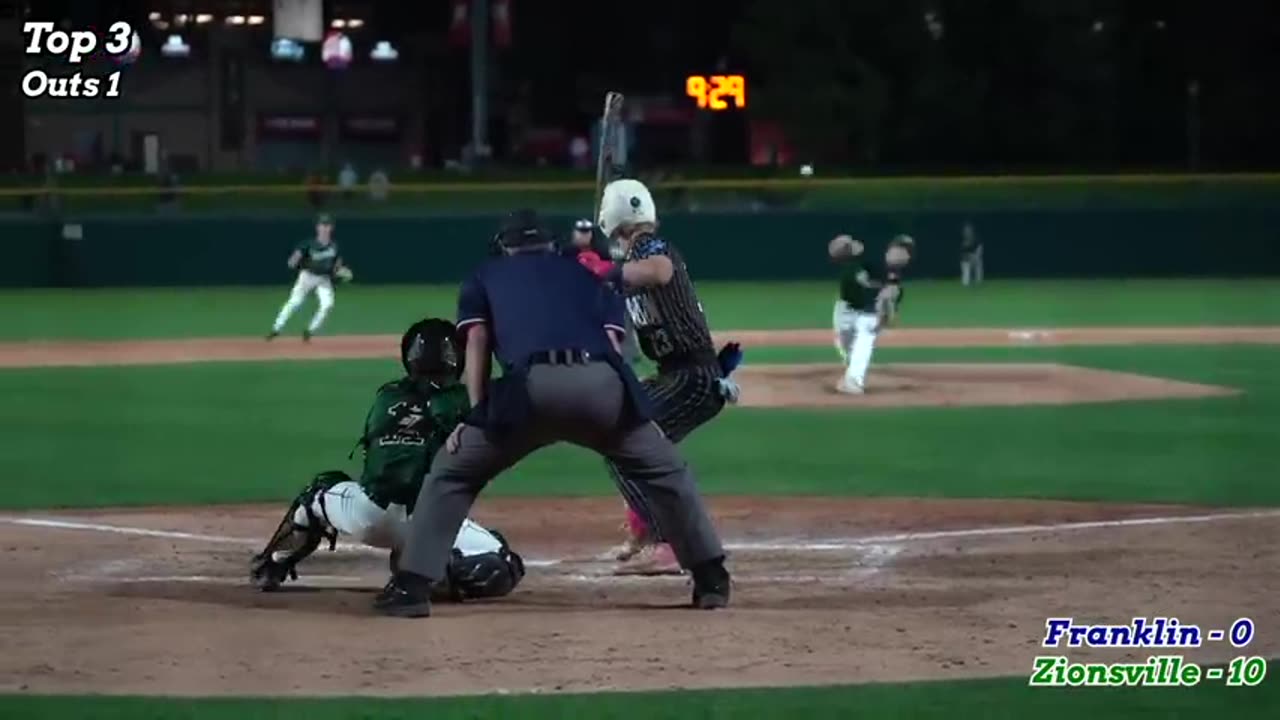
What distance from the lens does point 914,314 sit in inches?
1277

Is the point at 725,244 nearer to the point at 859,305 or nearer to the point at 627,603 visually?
the point at 859,305

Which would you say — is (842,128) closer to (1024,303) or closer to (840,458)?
(1024,303)

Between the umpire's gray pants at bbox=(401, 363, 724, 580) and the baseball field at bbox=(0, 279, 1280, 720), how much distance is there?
30 cm

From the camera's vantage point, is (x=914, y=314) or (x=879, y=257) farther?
(x=879, y=257)

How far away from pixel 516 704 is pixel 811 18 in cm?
4807

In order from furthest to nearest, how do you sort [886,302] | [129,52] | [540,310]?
[129,52] < [886,302] < [540,310]

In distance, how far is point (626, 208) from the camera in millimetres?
9375

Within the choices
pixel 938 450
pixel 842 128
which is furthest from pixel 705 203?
pixel 938 450

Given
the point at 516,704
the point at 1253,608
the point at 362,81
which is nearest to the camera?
the point at 516,704

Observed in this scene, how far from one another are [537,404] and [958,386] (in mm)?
12687

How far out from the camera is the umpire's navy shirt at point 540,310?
318 inches

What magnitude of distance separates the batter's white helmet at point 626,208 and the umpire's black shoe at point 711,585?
5.63 ft

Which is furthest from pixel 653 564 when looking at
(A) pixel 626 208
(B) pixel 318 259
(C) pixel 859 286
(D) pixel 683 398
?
(B) pixel 318 259

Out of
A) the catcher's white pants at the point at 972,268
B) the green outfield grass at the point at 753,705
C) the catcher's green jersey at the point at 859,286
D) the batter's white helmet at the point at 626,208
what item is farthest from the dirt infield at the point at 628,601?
the catcher's white pants at the point at 972,268
